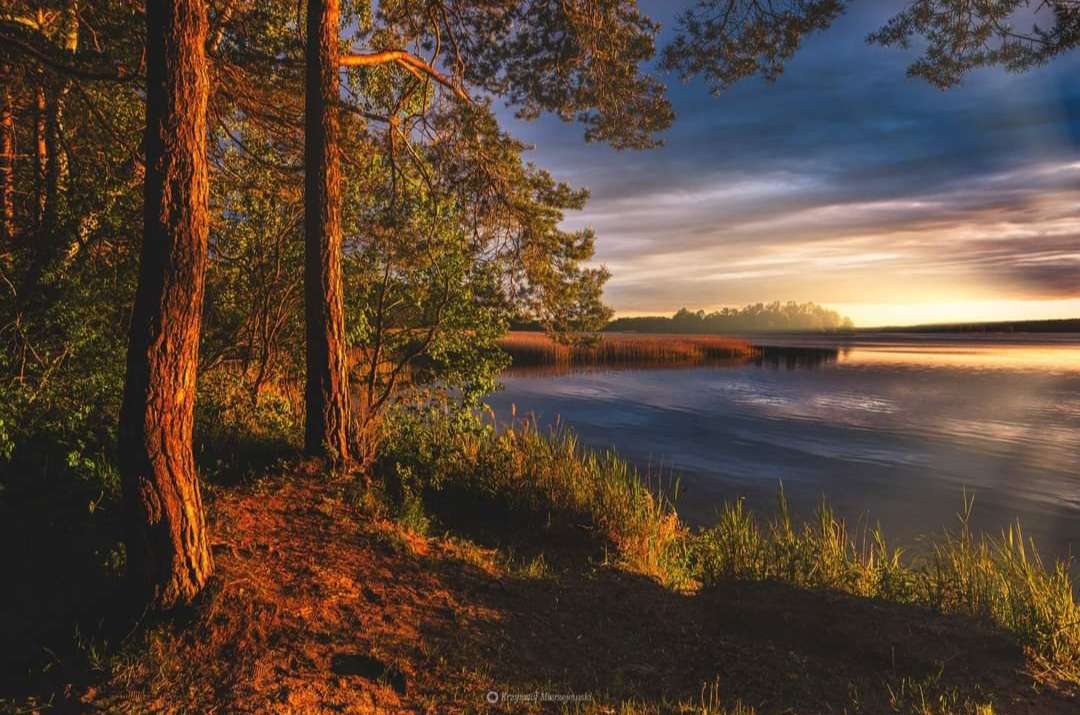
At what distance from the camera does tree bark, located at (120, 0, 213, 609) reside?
12.7ft

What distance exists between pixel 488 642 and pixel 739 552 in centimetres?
376

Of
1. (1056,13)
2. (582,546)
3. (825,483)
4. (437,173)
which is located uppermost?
(1056,13)

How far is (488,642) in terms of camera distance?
14.7 feet

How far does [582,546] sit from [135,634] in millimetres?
5017

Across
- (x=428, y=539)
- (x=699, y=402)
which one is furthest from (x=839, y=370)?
(x=428, y=539)

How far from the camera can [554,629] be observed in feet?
16.3

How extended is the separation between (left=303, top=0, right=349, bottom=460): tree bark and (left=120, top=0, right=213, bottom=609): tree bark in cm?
312

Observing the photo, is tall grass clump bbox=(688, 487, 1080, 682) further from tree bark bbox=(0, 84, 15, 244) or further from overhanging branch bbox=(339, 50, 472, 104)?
tree bark bbox=(0, 84, 15, 244)

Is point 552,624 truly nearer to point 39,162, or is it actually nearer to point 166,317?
point 166,317

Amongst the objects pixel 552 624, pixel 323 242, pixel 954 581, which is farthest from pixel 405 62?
pixel 954 581

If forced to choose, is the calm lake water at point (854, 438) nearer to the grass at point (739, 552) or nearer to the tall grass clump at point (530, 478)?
the grass at point (739, 552)

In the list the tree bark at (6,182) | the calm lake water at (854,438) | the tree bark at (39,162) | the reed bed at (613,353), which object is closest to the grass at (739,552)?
the calm lake water at (854,438)

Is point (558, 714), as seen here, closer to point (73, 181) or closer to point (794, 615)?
point (794, 615)

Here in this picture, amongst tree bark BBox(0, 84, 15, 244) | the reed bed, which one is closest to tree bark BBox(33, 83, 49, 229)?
tree bark BBox(0, 84, 15, 244)
